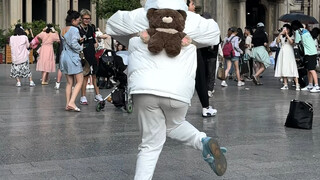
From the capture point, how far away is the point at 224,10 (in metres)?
39.7

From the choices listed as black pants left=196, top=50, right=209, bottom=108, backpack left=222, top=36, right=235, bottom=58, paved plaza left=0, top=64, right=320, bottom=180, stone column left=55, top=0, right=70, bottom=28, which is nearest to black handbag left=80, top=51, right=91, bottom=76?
paved plaza left=0, top=64, right=320, bottom=180

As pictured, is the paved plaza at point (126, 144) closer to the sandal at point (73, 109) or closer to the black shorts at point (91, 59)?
the sandal at point (73, 109)

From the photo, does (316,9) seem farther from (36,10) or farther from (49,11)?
(36,10)

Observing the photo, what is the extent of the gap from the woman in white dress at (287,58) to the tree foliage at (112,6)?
60.6 ft

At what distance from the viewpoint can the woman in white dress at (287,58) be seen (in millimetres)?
16422

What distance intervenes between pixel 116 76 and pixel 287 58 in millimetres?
6932

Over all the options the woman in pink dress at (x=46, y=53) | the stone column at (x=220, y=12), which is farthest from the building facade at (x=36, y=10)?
the woman in pink dress at (x=46, y=53)

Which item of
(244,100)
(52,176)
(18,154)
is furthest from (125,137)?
(244,100)

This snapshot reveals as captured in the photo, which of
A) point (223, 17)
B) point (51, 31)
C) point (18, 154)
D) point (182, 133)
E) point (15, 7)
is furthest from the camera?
point (15, 7)

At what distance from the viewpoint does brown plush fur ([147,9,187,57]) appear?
473cm

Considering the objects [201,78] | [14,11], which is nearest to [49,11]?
[14,11]

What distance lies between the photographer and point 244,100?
44.0ft

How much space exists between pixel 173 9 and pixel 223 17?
35.1 metres

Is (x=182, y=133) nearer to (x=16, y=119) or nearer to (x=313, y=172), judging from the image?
(x=313, y=172)
